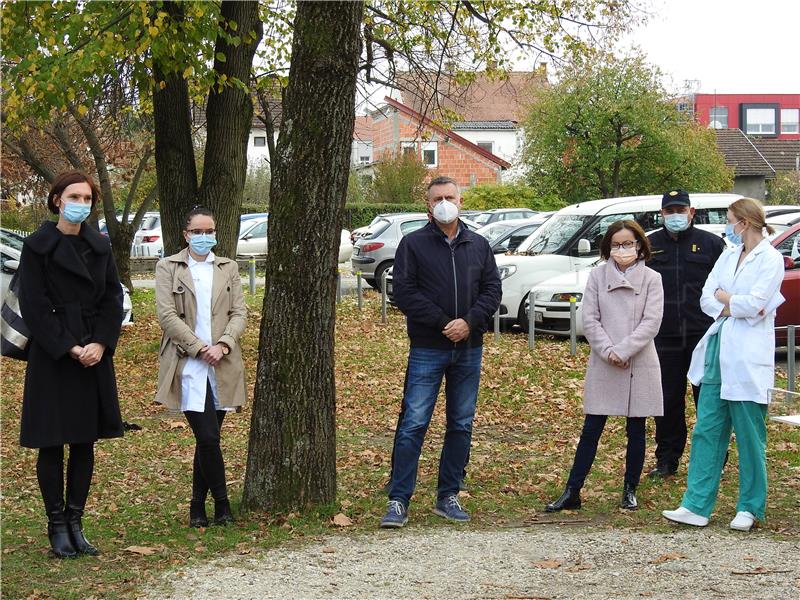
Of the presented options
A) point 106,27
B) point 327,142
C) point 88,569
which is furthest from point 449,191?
point 106,27

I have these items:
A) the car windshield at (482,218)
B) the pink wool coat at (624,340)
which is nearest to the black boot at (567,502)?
the pink wool coat at (624,340)

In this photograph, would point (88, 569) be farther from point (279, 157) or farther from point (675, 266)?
point (675, 266)

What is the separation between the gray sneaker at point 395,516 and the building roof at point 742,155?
179 feet

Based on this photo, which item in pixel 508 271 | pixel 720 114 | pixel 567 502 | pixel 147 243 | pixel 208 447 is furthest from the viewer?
A: pixel 720 114

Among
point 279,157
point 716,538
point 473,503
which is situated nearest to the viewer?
point 716,538

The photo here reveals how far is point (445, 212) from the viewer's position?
721 centimetres

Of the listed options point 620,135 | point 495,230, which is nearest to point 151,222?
point 495,230

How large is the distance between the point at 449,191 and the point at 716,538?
2704mm

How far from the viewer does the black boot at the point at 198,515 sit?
7246mm

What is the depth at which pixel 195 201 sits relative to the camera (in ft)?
46.5

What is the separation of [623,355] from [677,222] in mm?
1514

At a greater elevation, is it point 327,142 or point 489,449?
point 327,142

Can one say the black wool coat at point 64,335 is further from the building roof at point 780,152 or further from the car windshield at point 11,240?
the building roof at point 780,152

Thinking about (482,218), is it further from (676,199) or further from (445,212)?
(445,212)
